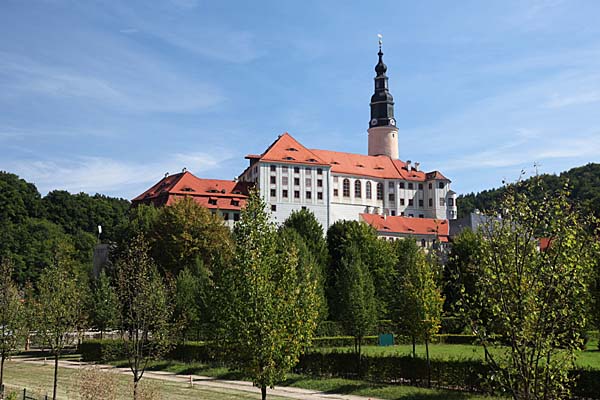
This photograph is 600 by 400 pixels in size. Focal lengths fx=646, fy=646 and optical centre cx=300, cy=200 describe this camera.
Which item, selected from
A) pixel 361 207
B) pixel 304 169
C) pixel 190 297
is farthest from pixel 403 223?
pixel 190 297

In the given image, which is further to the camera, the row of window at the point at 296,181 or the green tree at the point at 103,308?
the row of window at the point at 296,181

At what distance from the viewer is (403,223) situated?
121 metres

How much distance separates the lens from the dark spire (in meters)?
147

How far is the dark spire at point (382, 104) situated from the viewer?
5792 inches

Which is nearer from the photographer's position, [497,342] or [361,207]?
[497,342]

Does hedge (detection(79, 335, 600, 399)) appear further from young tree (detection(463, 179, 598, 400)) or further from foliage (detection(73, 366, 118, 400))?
young tree (detection(463, 179, 598, 400))

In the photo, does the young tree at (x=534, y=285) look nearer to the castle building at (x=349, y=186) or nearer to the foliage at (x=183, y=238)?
the foliage at (x=183, y=238)

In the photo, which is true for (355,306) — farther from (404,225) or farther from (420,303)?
(404,225)

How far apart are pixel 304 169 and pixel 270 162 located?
22.1 feet

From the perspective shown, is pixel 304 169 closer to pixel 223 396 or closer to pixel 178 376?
pixel 178 376

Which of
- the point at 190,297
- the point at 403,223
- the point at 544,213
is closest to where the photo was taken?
the point at 544,213

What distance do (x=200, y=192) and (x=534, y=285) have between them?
9461 centimetres

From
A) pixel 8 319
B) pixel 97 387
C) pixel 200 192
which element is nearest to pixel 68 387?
pixel 8 319

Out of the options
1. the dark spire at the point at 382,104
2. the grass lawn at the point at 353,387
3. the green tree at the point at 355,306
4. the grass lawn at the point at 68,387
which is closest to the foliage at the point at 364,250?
the green tree at the point at 355,306
